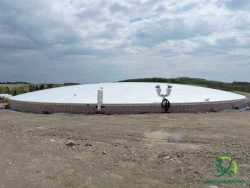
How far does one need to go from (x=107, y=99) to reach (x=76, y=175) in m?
13.5

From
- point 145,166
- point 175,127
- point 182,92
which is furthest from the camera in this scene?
point 182,92

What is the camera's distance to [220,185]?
19.6 feet

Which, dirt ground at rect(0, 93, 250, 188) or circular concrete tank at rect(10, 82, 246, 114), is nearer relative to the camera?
dirt ground at rect(0, 93, 250, 188)

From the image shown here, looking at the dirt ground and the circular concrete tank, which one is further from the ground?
the circular concrete tank

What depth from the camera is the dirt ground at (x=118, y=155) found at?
625 cm

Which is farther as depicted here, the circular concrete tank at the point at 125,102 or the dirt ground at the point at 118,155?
the circular concrete tank at the point at 125,102

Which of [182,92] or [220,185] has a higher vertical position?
[182,92]

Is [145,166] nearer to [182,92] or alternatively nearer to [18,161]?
[18,161]

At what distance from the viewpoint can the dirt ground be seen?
20.5 feet

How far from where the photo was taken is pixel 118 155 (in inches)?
312

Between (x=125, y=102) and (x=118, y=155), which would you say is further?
(x=125, y=102)

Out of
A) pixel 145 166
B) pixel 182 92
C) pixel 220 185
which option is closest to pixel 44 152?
pixel 145 166

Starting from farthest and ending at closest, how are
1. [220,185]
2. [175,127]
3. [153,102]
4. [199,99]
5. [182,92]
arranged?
[182,92] < [199,99] < [153,102] < [175,127] < [220,185]

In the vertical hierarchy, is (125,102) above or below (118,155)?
above
